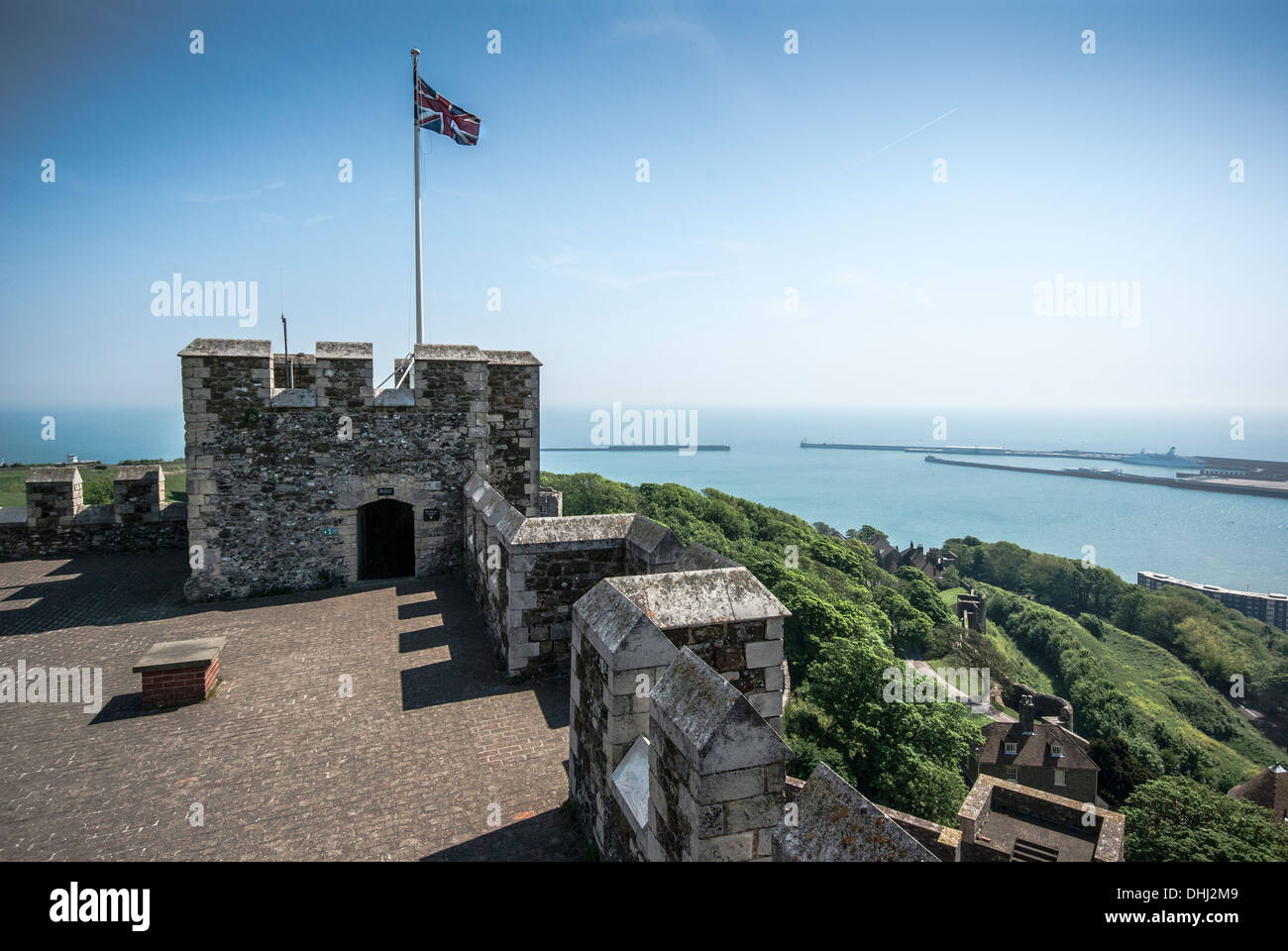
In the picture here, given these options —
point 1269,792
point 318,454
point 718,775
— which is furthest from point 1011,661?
point 718,775

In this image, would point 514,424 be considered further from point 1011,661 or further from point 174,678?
point 1011,661

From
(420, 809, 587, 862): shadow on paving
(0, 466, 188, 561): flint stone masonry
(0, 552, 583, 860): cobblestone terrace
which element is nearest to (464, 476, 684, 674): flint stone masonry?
(0, 552, 583, 860): cobblestone terrace

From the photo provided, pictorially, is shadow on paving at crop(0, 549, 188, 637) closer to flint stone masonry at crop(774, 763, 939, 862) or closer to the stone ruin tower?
the stone ruin tower

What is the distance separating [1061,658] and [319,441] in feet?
270

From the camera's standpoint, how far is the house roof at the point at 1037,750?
1581 inches

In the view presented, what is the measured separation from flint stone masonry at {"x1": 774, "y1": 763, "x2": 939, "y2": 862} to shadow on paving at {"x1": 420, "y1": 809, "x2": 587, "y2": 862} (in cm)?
284

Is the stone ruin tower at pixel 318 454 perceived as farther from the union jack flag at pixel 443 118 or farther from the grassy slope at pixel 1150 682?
the grassy slope at pixel 1150 682

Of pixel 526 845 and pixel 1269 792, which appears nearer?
pixel 526 845

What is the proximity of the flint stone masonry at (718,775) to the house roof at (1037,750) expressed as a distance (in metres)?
45.1

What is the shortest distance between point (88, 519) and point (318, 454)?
6.31 m

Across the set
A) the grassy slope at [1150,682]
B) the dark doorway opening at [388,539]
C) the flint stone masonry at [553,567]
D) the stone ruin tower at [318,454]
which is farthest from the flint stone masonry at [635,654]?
the grassy slope at [1150,682]

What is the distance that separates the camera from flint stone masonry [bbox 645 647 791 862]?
11.2ft

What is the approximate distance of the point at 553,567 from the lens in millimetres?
8438

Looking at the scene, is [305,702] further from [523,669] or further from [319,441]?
[319,441]
